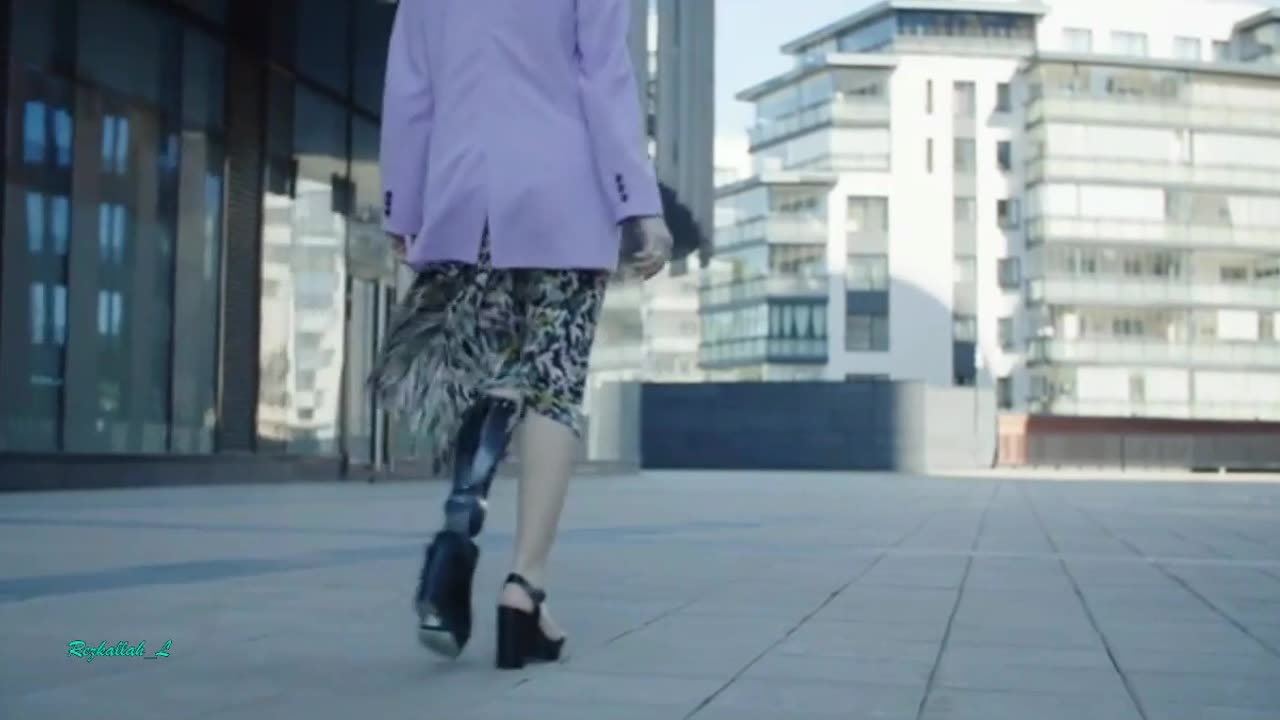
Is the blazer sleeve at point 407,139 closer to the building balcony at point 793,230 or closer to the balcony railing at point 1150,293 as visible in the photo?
the balcony railing at point 1150,293

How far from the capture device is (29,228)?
1284 cm

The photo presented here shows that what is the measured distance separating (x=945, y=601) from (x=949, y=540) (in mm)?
3597

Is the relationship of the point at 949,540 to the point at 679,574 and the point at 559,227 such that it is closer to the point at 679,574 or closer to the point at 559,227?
the point at 679,574

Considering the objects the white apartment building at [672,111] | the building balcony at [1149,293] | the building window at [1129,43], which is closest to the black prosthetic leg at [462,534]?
the white apartment building at [672,111]

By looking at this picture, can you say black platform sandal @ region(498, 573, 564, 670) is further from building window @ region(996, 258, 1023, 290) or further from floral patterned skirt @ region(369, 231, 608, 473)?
building window @ region(996, 258, 1023, 290)

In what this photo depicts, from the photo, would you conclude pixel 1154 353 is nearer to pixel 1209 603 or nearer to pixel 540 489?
pixel 1209 603

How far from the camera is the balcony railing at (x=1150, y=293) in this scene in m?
70.9

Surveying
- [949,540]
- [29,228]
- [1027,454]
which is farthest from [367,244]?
[1027,454]

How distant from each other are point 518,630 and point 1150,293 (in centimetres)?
7173

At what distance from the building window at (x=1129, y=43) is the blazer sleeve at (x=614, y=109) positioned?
3144 inches

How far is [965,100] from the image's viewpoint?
7569 cm

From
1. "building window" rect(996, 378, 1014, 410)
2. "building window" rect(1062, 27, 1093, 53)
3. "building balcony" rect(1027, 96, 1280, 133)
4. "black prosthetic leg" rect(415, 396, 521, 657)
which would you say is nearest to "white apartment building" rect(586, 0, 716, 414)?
"black prosthetic leg" rect(415, 396, 521, 657)

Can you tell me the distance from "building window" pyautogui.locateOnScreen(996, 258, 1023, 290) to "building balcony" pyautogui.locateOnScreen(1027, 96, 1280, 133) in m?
6.55

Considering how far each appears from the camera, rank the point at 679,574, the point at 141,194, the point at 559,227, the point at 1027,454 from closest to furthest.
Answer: the point at 559,227 → the point at 679,574 → the point at 141,194 → the point at 1027,454
